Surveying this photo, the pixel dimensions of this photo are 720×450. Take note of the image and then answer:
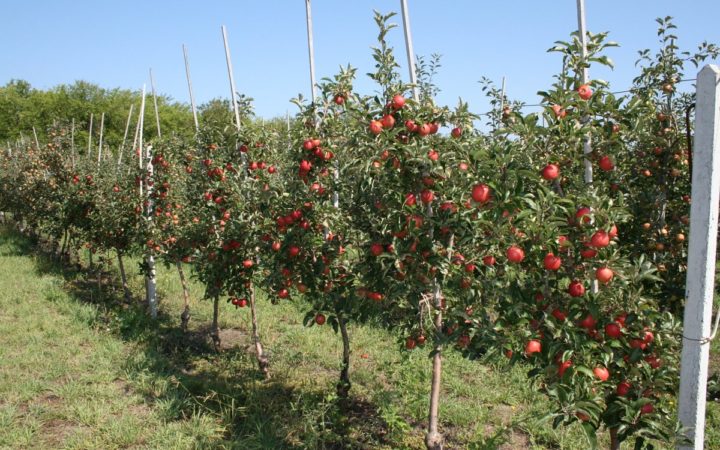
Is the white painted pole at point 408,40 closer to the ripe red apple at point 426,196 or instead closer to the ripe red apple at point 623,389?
the ripe red apple at point 426,196

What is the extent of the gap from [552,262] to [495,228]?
251 millimetres

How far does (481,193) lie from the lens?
2047 millimetres

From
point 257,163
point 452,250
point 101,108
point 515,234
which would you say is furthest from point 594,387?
point 101,108

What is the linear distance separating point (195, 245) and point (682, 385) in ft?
13.6

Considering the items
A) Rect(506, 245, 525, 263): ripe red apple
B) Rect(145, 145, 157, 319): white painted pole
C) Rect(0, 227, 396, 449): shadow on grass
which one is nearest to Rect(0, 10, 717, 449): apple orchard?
Rect(506, 245, 525, 263): ripe red apple

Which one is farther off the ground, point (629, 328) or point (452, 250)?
point (452, 250)

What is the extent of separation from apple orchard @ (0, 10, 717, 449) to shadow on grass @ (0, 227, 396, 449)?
26cm

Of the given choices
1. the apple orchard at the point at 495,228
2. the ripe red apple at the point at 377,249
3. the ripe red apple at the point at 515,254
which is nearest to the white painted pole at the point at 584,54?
the apple orchard at the point at 495,228

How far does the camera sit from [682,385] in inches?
73.3

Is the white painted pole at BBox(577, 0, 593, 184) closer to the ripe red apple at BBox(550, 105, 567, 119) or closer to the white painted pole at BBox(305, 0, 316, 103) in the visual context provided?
the ripe red apple at BBox(550, 105, 567, 119)

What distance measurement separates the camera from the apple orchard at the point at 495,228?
1959 mm

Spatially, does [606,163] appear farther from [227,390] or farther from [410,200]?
[227,390]

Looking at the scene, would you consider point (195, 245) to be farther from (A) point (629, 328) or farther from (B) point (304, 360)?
(A) point (629, 328)

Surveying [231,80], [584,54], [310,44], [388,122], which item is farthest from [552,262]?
[231,80]
